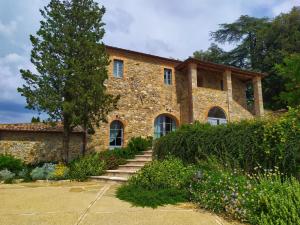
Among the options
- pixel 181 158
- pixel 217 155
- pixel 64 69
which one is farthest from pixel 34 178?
pixel 217 155

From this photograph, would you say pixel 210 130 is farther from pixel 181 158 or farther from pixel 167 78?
pixel 167 78

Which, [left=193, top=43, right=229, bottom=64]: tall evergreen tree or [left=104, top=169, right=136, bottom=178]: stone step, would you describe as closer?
[left=104, top=169, right=136, bottom=178]: stone step

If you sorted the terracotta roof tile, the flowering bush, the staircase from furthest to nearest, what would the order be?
the terracotta roof tile → the flowering bush → the staircase

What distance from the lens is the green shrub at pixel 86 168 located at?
351 inches

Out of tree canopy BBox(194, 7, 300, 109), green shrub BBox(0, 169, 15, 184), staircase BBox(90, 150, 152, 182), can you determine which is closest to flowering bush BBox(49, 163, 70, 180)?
staircase BBox(90, 150, 152, 182)

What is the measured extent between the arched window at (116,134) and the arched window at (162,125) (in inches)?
92.4

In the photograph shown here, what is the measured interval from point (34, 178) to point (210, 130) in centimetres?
665

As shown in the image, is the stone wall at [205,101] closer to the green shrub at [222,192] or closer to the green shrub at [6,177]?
the green shrub at [222,192]

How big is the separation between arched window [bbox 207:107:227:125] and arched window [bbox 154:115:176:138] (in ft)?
8.32

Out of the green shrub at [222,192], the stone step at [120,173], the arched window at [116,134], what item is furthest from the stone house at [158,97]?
the green shrub at [222,192]

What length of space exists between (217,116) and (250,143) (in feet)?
38.2

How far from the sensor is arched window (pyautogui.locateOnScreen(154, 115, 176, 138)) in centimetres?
1542

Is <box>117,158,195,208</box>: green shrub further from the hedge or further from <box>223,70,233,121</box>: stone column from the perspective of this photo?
<box>223,70,233,121</box>: stone column

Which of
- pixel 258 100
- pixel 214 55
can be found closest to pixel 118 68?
pixel 258 100
